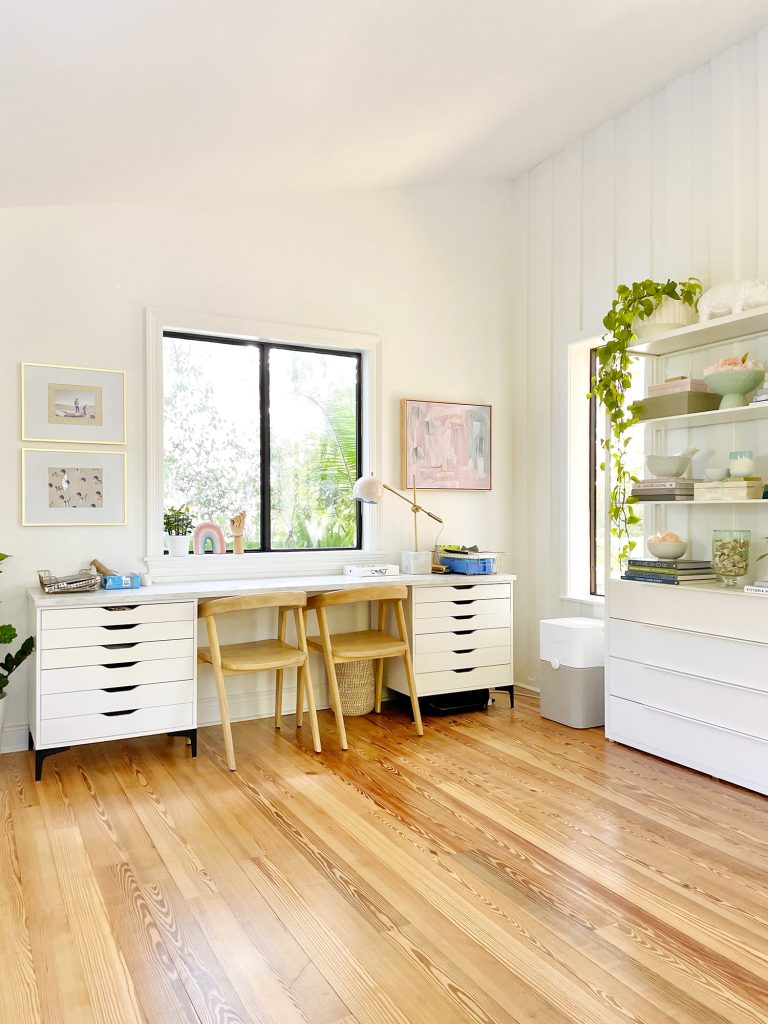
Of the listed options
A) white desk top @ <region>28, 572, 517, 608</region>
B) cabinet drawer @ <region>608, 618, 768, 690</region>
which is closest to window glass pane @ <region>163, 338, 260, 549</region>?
white desk top @ <region>28, 572, 517, 608</region>

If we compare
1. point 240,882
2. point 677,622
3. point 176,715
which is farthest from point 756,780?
point 176,715

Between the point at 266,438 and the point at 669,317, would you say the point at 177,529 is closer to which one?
the point at 266,438

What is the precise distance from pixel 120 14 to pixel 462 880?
2.64 m

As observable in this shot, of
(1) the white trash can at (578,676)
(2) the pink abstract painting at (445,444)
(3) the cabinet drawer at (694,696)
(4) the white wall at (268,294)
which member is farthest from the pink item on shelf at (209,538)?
(3) the cabinet drawer at (694,696)

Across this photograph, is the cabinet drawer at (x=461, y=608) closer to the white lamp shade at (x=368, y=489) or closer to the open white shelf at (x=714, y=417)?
the white lamp shade at (x=368, y=489)

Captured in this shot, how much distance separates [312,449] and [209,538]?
813 millimetres

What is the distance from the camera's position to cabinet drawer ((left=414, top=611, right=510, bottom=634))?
4031 millimetres

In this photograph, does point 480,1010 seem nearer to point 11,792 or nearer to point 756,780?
point 756,780

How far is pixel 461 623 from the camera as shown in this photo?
4.14m

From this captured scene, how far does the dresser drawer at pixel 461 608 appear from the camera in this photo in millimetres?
4027

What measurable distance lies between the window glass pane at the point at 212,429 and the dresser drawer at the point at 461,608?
39.4 inches

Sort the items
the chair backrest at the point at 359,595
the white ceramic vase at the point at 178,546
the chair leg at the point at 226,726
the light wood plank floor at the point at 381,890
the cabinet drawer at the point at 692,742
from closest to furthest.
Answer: the light wood plank floor at the point at 381,890 → the cabinet drawer at the point at 692,742 → the chair leg at the point at 226,726 → the chair backrest at the point at 359,595 → the white ceramic vase at the point at 178,546

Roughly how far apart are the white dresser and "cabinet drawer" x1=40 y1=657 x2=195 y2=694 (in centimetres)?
198

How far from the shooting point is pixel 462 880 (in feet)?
7.38
